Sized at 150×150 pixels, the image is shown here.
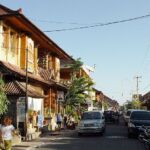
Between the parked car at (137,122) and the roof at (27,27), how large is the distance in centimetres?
834

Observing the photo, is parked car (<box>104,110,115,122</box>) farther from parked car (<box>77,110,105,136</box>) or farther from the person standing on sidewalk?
the person standing on sidewalk

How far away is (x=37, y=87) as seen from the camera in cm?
3738

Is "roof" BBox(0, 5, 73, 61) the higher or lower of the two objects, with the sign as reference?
higher

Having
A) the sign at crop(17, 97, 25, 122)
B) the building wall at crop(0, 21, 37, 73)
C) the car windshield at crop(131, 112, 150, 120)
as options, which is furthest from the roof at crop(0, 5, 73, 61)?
the car windshield at crop(131, 112, 150, 120)

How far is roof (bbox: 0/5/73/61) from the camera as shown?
92.5ft

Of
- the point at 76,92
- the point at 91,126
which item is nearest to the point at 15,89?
the point at 91,126

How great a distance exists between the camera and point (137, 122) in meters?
31.1

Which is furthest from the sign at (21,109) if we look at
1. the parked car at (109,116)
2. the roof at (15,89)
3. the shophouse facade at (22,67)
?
the parked car at (109,116)

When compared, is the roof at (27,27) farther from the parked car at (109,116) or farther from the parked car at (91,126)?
the parked car at (109,116)

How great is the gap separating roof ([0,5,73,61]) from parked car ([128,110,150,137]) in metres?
8.34

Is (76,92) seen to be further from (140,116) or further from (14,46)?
(140,116)

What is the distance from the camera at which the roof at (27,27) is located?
2820 cm

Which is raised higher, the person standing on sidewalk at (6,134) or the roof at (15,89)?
the roof at (15,89)

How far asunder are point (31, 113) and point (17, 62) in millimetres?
3543
